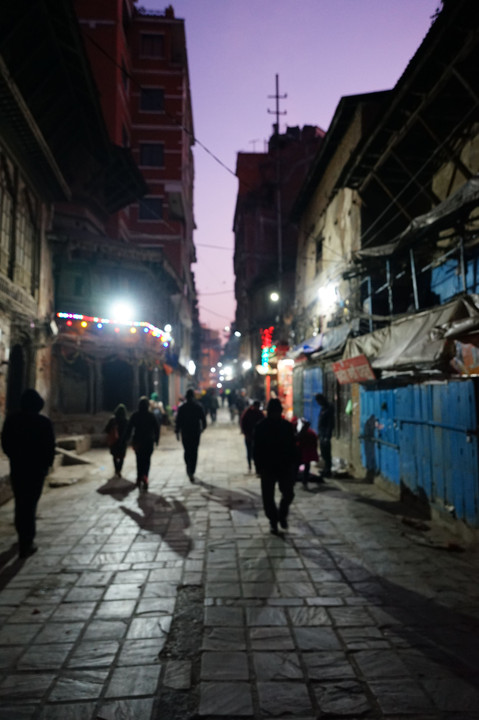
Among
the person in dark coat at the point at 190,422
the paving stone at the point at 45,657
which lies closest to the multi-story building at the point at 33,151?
the person in dark coat at the point at 190,422

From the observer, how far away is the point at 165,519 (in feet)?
22.6

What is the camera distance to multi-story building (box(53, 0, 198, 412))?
1922cm

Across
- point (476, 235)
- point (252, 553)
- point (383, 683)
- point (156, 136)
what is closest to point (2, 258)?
point (252, 553)

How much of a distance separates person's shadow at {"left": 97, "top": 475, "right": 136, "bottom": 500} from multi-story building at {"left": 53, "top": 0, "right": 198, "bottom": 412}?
29.4 ft

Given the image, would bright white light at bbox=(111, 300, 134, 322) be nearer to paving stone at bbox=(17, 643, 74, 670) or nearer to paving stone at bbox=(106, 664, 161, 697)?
paving stone at bbox=(17, 643, 74, 670)

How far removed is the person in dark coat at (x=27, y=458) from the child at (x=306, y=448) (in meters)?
5.38

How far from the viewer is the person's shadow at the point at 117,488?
28.7ft

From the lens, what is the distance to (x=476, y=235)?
22.1ft

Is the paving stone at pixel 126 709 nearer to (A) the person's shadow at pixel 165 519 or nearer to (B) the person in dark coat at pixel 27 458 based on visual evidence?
(A) the person's shadow at pixel 165 519

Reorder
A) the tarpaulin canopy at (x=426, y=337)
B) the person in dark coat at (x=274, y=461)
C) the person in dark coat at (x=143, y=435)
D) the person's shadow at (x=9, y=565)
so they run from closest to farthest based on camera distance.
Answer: the person's shadow at (x=9, y=565), the tarpaulin canopy at (x=426, y=337), the person in dark coat at (x=274, y=461), the person in dark coat at (x=143, y=435)

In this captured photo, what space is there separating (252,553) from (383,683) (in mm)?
2632

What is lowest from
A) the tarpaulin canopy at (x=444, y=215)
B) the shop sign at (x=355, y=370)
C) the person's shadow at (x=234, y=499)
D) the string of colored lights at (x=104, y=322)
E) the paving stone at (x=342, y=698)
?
the person's shadow at (x=234, y=499)

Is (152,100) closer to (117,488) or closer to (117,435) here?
(117,435)

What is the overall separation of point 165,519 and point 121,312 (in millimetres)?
15509
